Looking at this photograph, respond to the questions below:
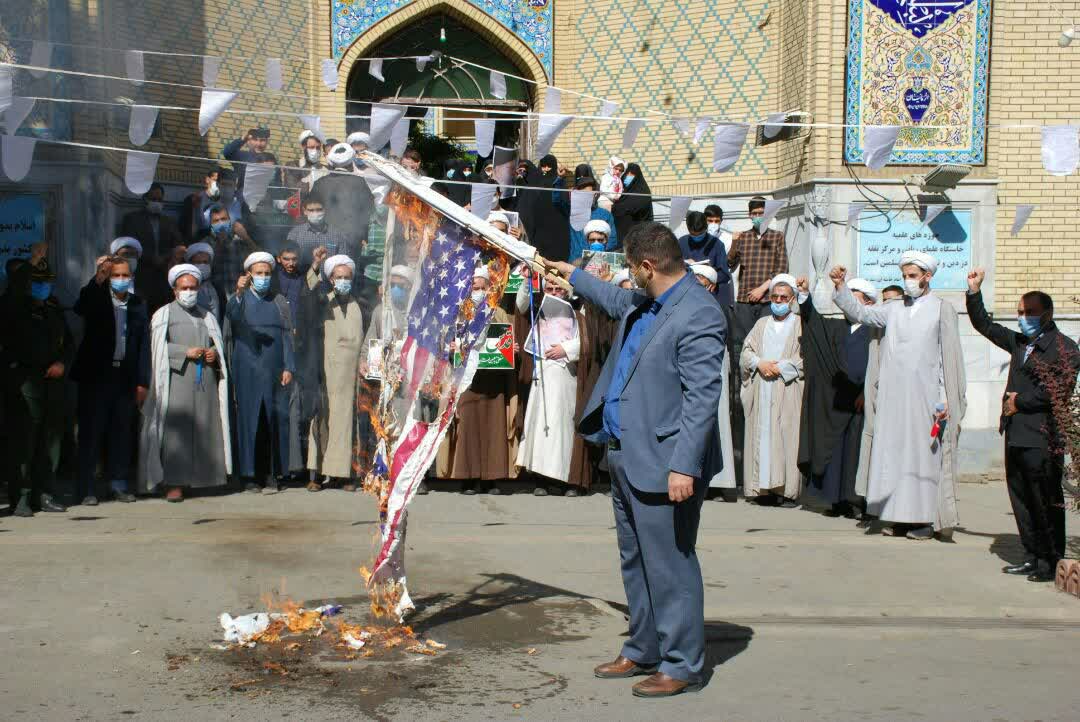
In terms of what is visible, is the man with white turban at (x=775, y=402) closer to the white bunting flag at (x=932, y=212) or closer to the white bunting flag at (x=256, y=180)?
the white bunting flag at (x=932, y=212)

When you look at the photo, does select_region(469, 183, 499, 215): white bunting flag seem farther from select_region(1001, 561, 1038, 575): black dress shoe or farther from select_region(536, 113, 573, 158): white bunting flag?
select_region(1001, 561, 1038, 575): black dress shoe

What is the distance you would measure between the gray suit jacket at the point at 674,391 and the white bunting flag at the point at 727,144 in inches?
147

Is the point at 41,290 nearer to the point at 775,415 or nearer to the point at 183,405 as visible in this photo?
the point at 183,405

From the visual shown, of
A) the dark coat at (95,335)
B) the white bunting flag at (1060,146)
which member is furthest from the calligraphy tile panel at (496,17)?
the white bunting flag at (1060,146)

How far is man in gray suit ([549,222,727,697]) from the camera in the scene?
5137mm

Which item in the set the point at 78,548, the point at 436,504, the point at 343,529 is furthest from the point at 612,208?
the point at 78,548

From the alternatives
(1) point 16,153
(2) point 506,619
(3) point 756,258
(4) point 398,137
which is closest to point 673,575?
(2) point 506,619

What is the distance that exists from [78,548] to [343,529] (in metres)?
1.72

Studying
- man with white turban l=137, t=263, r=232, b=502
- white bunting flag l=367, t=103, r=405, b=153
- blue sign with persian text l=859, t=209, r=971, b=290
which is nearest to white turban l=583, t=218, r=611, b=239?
blue sign with persian text l=859, t=209, r=971, b=290

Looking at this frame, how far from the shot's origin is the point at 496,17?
15094 mm

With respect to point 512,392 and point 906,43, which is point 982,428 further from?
point 512,392

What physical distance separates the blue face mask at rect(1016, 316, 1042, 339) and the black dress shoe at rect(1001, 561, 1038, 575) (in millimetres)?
1381

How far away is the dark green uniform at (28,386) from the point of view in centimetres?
908

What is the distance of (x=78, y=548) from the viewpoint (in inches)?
310
